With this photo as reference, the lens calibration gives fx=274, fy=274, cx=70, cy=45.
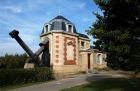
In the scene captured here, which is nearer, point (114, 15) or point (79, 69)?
point (114, 15)

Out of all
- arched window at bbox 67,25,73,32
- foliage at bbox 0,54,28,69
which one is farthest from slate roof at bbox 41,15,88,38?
foliage at bbox 0,54,28,69

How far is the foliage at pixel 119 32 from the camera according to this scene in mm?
13062

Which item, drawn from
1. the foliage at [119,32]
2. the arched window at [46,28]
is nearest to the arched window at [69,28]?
the arched window at [46,28]

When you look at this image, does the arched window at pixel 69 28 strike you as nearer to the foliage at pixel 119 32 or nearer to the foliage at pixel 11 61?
the foliage at pixel 11 61

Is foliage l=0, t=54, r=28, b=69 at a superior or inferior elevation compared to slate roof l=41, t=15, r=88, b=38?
inferior

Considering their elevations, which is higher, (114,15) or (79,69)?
(114,15)

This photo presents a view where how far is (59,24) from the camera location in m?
34.4

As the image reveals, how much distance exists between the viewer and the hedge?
73.1ft

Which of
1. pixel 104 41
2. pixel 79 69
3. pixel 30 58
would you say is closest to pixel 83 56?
pixel 79 69

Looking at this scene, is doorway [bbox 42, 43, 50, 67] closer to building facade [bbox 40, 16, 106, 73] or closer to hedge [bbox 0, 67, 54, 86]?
building facade [bbox 40, 16, 106, 73]

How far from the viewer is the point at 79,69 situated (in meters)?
37.2

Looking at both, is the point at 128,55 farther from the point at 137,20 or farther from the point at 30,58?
the point at 30,58

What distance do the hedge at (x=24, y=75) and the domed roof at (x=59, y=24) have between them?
8.22 meters

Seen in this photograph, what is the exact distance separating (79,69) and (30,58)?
834 centimetres
